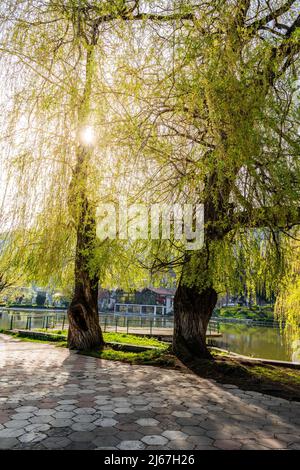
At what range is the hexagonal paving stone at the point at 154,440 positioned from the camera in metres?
3.48

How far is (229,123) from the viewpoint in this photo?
515 cm

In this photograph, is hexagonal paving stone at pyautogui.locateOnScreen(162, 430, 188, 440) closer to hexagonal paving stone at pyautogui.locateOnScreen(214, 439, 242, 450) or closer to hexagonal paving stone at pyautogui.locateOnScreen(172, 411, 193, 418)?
hexagonal paving stone at pyautogui.locateOnScreen(214, 439, 242, 450)

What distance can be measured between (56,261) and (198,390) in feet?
14.5

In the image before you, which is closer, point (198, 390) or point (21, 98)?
point (198, 390)

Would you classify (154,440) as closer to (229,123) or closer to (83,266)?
(229,123)

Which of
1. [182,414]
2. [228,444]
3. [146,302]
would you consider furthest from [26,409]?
[146,302]

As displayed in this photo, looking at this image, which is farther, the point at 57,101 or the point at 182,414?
the point at 57,101

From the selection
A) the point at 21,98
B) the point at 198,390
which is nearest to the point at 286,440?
the point at 198,390

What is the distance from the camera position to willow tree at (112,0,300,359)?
5.07 metres

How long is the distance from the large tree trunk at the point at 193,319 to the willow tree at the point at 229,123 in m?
1.49

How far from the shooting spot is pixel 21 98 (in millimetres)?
6355

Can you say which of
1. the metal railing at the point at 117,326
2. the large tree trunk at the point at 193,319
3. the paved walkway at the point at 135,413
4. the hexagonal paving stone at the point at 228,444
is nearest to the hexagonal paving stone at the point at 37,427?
the paved walkway at the point at 135,413

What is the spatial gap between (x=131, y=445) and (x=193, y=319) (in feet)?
17.3
